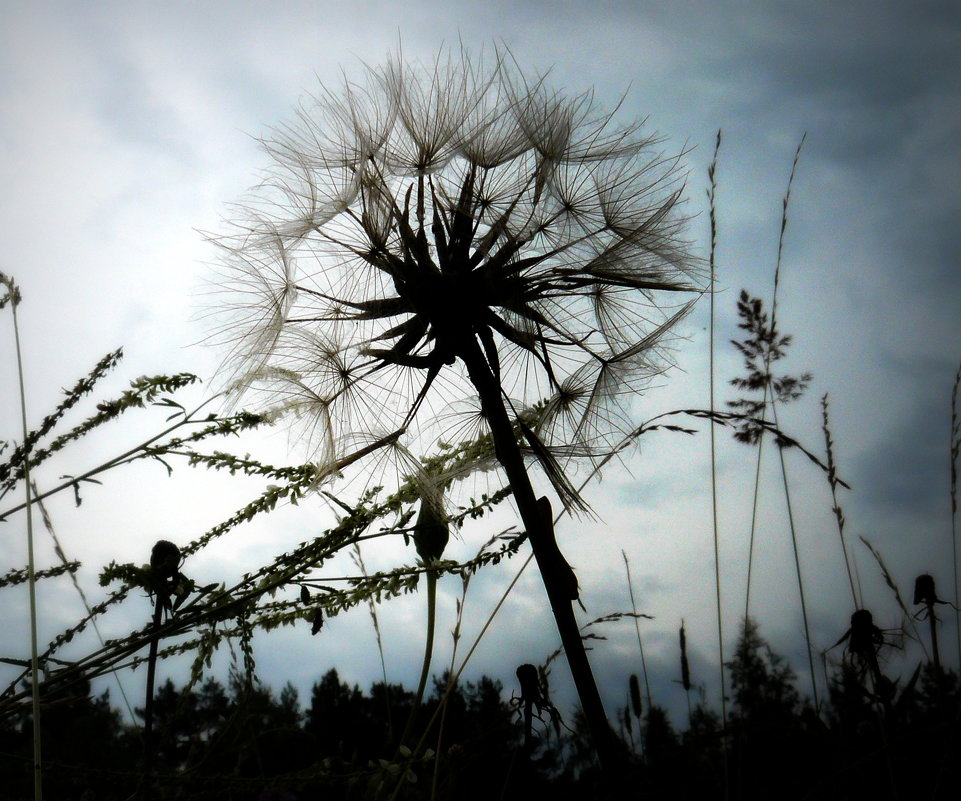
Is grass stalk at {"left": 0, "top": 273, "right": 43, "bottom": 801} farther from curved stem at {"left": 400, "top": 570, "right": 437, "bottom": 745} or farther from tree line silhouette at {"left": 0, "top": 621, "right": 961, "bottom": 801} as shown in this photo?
curved stem at {"left": 400, "top": 570, "right": 437, "bottom": 745}

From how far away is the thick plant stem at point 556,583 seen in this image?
1.87 metres

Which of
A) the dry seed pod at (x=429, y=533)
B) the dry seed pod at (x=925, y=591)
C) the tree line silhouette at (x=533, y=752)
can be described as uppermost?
the dry seed pod at (x=429, y=533)

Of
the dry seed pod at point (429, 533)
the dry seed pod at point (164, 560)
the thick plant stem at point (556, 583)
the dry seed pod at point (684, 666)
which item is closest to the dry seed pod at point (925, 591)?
the dry seed pod at point (684, 666)

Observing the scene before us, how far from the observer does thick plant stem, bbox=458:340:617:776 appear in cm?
187

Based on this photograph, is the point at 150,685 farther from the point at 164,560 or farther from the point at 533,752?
the point at 533,752

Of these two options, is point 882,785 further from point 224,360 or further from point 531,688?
point 224,360

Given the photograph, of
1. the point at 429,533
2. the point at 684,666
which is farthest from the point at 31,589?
the point at 684,666

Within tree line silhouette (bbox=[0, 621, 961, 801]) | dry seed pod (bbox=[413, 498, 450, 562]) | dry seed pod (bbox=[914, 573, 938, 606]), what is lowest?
tree line silhouette (bbox=[0, 621, 961, 801])

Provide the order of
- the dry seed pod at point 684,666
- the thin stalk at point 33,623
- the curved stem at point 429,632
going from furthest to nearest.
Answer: the dry seed pod at point 684,666 < the curved stem at point 429,632 < the thin stalk at point 33,623

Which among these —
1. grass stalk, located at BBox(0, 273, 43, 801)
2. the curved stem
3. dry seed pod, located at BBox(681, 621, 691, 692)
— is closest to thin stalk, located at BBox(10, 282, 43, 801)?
grass stalk, located at BBox(0, 273, 43, 801)

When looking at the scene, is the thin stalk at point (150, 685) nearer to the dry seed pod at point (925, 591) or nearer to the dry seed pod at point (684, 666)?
the dry seed pod at point (684, 666)

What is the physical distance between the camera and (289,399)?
3.39m

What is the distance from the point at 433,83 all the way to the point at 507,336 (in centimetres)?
126

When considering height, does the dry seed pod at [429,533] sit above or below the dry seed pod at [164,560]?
above
